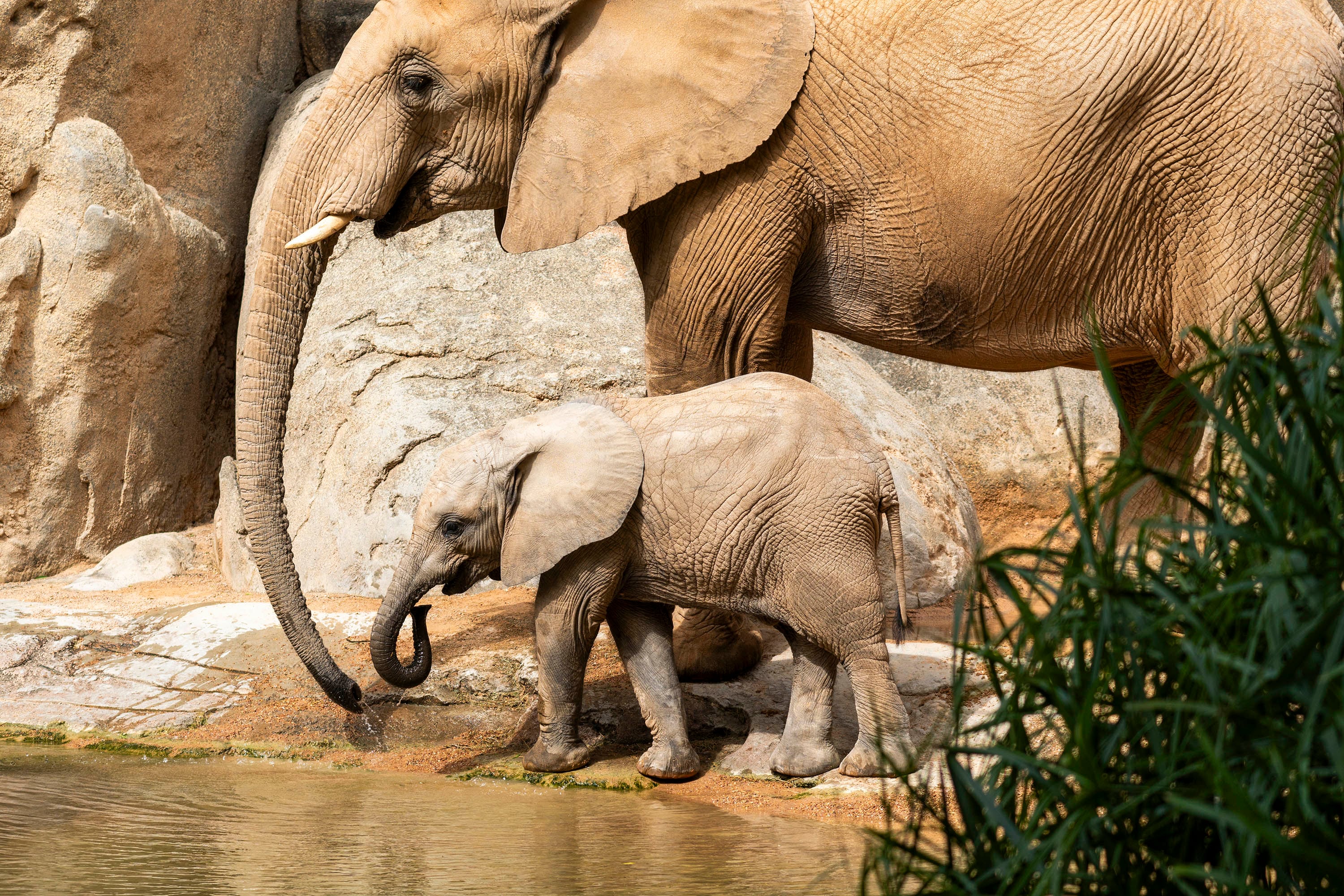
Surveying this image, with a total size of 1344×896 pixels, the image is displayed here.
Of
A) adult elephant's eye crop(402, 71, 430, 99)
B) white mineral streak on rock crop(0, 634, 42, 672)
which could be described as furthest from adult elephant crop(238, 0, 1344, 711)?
white mineral streak on rock crop(0, 634, 42, 672)

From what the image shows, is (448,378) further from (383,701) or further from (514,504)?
(514,504)

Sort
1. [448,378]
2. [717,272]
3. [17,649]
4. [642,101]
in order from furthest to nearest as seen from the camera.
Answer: [448,378] → [17,649] → [642,101] → [717,272]

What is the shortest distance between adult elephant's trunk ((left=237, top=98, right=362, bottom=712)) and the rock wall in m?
3.17

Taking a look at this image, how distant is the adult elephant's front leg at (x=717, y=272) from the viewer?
468 centimetres

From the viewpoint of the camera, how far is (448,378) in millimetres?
7016

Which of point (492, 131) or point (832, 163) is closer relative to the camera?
point (832, 163)

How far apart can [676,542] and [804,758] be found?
772 millimetres

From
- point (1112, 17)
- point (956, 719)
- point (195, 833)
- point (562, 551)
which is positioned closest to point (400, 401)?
point (562, 551)

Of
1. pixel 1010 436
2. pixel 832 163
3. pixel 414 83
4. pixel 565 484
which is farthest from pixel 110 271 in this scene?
pixel 1010 436

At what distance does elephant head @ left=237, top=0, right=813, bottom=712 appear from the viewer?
469 centimetres

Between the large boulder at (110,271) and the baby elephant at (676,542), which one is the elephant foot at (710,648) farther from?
the large boulder at (110,271)

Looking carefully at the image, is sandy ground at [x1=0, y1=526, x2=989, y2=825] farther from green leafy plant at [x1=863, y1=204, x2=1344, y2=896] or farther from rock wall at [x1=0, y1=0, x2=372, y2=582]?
green leafy plant at [x1=863, y1=204, x2=1344, y2=896]

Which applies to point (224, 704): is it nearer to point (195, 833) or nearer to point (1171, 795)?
point (195, 833)

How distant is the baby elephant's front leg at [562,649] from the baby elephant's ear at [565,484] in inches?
4.1
